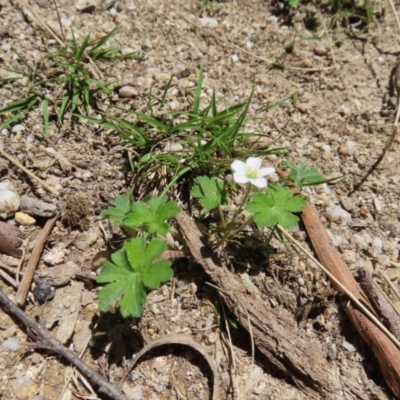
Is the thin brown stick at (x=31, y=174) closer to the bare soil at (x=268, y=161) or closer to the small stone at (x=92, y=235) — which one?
the bare soil at (x=268, y=161)

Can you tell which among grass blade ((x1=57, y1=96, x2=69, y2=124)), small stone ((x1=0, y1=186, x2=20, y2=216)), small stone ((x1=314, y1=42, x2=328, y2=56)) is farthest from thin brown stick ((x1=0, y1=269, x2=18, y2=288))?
small stone ((x1=314, y1=42, x2=328, y2=56))

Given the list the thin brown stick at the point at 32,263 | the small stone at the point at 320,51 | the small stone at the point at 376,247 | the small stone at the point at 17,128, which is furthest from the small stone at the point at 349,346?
the small stone at the point at 17,128

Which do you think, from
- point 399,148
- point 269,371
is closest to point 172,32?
point 399,148

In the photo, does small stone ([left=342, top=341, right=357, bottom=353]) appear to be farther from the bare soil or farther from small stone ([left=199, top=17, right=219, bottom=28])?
small stone ([left=199, top=17, right=219, bottom=28])

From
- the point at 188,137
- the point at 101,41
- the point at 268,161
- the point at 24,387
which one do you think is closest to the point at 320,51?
the point at 268,161

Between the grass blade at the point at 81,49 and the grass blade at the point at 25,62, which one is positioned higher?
the grass blade at the point at 81,49
